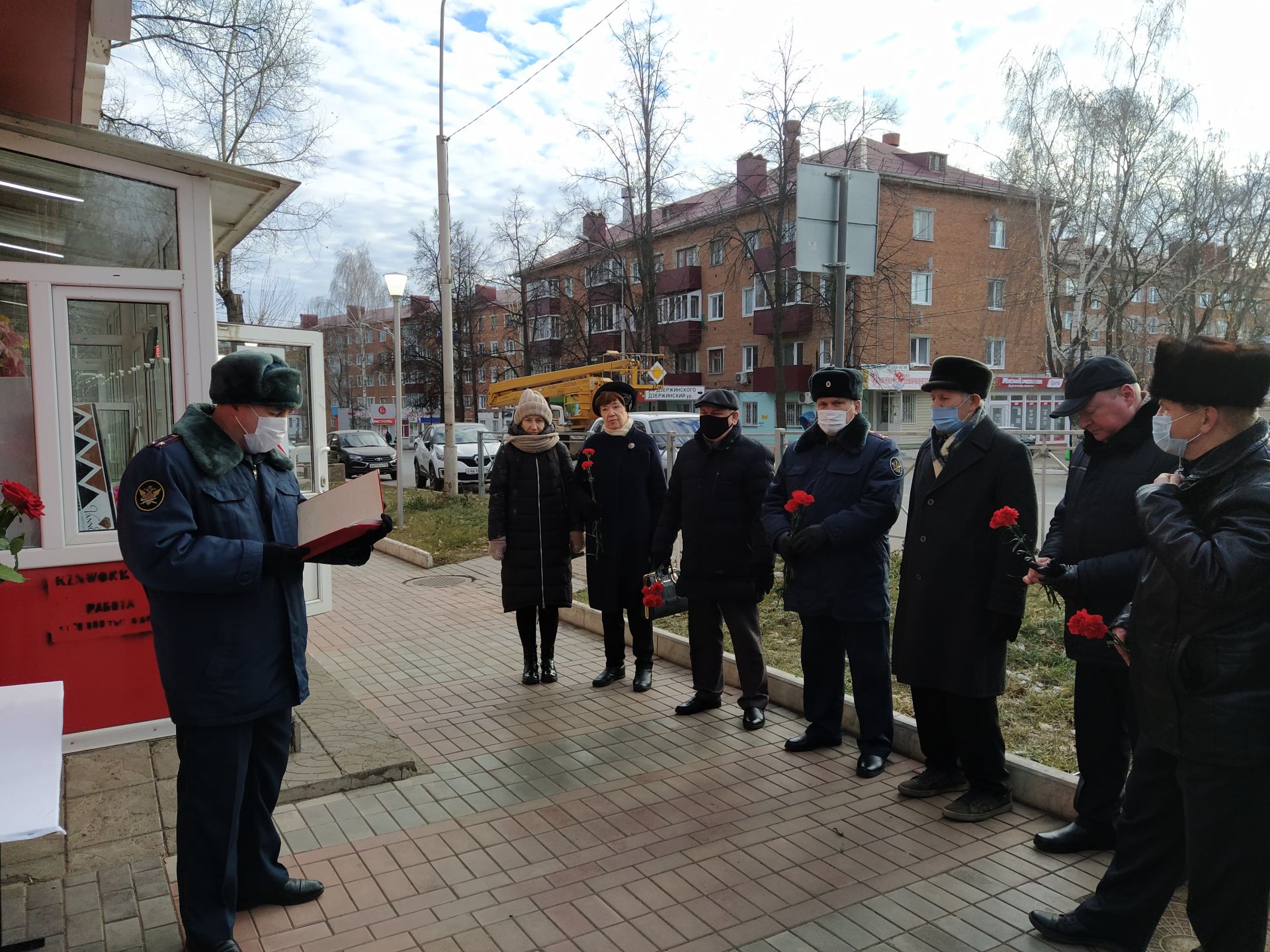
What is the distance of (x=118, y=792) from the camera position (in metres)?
4.07

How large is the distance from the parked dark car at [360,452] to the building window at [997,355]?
25547 mm

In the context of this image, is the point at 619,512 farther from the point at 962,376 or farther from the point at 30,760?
the point at 30,760

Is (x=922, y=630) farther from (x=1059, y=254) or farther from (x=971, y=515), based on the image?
(x=1059, y=254)

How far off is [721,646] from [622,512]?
3.71 ft

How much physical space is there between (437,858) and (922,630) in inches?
92.5

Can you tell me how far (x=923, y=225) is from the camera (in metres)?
36.3

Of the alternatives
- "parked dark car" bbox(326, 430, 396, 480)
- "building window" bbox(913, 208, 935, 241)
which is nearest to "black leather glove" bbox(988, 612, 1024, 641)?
"parked dark car" bbox(326, 430, 396, 480)

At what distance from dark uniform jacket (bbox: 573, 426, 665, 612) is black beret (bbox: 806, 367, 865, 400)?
1.57m

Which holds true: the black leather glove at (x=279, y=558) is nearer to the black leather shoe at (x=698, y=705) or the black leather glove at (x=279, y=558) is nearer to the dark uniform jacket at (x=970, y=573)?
the dark uniform jacket at (x=970, y=573)

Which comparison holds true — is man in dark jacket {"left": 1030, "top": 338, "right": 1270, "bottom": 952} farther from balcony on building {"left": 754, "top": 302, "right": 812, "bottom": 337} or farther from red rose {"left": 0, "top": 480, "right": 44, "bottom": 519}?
balcony on building {"left": 754, "top": 302, "right": 812, "bottom": 337}

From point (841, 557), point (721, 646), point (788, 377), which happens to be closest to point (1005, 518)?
point (841, 557)

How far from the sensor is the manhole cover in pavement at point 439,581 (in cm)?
987

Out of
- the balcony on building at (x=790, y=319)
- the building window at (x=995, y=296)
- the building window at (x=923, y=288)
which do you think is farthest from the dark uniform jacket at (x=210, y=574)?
the building window at (x=995, y=296)

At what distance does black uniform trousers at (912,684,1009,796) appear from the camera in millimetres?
3980
